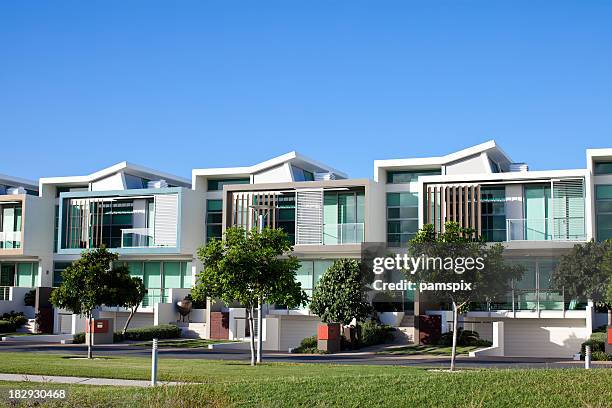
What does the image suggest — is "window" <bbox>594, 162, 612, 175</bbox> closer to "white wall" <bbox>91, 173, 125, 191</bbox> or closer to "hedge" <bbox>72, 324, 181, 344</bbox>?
"hedge" <bbox>72, 324, 181, 344</bbox>

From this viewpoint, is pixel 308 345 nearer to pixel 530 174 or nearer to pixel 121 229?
pixel 530 174

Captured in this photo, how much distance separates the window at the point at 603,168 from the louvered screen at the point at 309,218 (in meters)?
14.0

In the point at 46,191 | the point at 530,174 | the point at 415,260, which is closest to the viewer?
the point at 415,260

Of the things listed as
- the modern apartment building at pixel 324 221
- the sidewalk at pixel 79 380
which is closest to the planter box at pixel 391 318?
the modern apartment building at pixel 324 221

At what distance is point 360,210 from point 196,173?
1162 cm

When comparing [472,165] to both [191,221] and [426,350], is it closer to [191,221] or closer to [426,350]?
[426,350]

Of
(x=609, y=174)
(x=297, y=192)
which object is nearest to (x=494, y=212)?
(x=609, y=174)

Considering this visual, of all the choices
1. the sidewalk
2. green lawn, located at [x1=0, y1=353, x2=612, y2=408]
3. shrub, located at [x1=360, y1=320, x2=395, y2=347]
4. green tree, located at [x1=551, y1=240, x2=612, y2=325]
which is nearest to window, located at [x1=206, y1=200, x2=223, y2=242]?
shrub, located at [x1=360, y1=320, x2=395, y2=347]

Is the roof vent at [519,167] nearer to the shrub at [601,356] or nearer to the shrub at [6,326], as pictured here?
the shrub at [601,356]

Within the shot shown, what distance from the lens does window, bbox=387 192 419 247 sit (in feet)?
155

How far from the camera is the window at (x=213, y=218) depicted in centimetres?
5228

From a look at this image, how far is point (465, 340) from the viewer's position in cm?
4072

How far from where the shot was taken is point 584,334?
40.4 meters

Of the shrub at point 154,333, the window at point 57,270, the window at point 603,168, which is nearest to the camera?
the window at point 603,168
